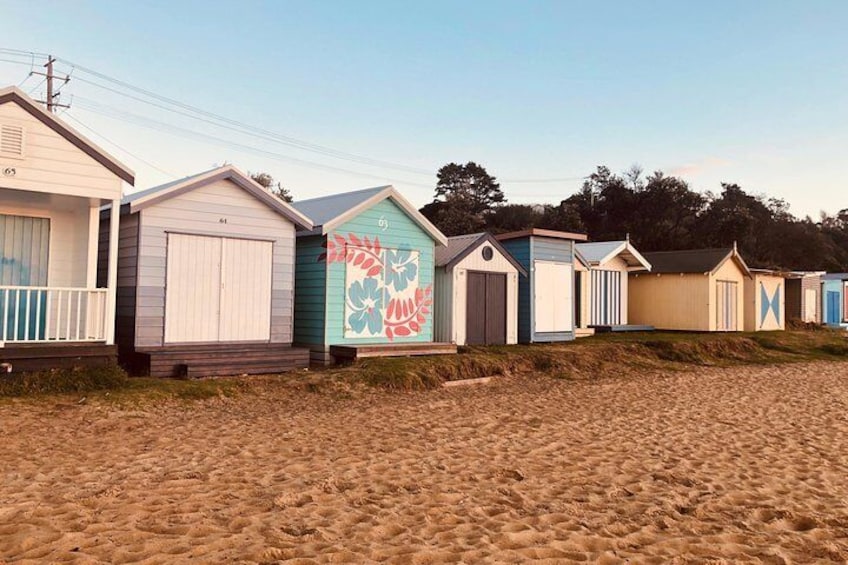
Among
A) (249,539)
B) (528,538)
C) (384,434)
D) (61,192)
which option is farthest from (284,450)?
(61,192)

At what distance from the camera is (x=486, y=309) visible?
1850cm

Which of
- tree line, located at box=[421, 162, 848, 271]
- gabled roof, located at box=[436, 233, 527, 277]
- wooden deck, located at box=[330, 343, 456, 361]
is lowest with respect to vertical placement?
wooden deck, located at box=[330, 343, 456, 361]

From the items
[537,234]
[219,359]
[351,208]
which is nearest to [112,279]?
[219,359]

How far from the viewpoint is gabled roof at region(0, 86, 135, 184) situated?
35.8 feet

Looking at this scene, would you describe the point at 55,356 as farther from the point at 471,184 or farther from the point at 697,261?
the point at 471,184

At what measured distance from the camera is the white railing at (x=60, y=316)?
38.6 feet

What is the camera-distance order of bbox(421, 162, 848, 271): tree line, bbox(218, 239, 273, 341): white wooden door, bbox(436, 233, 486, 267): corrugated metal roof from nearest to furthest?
1. bbox(218, 239, 273, 341): white wooden door
2. bbox(436, 233, 486, 267): corrugated metal roof
3. bbox(421, 162, 848, 271): tree line

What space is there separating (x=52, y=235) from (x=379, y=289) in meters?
6.71

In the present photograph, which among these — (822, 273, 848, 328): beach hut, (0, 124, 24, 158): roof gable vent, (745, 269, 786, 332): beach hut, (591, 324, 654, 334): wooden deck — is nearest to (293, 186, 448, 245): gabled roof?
(0, 124, 24, 158): roof gable vent

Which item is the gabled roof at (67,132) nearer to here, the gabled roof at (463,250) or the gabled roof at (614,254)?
the gabled roof at (463,250)

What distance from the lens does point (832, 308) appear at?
1323 inches

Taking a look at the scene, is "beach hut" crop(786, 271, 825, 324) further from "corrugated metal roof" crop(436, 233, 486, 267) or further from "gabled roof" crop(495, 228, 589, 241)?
"corrugated metal roof" crop(436, 233, 486, 267)

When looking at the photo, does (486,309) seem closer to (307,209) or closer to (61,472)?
(307,209)

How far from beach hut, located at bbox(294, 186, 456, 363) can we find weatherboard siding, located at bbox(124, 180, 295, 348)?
818 millimetres
